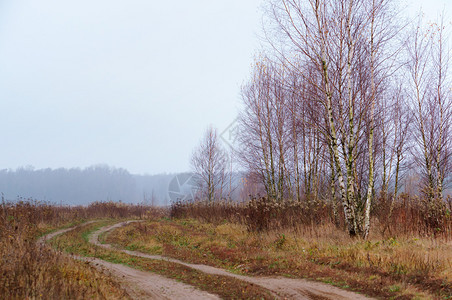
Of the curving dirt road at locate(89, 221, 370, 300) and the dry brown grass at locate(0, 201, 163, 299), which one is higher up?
the dry brown grass at locate(0, 201, 163, 299)

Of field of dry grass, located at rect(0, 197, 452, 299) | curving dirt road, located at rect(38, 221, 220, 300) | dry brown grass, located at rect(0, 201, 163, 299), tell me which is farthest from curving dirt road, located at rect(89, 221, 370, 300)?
dry brown grass, located at rect(0, 201, 163, 299)

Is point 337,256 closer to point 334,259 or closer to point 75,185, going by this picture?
point 334,259

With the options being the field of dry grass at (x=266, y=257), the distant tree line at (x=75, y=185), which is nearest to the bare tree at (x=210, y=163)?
the field of dry grass at (x=266, y=257)

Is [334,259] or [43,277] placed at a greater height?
[43,277]

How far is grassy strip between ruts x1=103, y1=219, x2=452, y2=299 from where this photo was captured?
22.2ft

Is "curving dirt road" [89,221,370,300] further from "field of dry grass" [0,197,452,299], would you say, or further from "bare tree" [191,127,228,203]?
"bare tree" [191,127,228,203]

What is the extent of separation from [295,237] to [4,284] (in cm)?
947

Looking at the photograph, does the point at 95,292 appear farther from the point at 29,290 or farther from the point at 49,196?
the point at 49,196

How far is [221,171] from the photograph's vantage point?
35250mm

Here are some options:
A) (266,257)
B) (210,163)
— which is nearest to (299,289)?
(266,257)

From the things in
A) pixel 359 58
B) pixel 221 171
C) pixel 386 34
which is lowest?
pixel 221 171

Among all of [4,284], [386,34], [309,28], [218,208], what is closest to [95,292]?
[4,284]

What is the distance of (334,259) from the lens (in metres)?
9.13

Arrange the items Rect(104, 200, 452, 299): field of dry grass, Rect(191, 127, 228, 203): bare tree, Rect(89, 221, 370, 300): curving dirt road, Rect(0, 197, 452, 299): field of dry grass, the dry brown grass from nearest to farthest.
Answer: the dry brown grass → Rect(0, 197, 452, 299): field of dry grass → Rect(89, 221, 370, 300): curving dirt road → Rect(104, 200, 452, 299): field of dry grass → Rect(191, 127, 228, 203): bare tree
